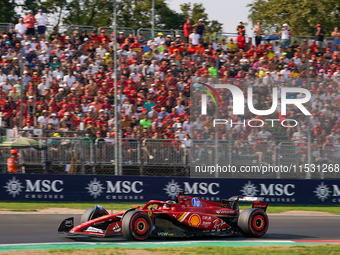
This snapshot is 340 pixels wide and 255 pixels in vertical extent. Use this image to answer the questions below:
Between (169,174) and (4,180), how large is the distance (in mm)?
4412

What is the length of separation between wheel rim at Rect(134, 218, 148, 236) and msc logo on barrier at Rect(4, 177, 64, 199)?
643 cm

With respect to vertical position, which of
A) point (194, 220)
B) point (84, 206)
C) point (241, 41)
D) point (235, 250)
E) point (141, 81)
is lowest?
point (84, 206)

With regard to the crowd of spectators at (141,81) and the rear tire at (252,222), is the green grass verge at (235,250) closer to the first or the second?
the rear tire at (252,222)

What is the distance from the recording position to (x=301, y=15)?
33.6 metres

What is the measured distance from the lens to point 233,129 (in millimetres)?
16438

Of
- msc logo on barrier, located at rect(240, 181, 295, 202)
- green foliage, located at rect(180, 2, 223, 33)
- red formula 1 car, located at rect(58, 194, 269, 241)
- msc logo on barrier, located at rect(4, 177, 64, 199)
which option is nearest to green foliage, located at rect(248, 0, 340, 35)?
green foliage, located at rect(180, 2, 223, 33)

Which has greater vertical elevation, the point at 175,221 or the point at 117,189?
the point at 175,221

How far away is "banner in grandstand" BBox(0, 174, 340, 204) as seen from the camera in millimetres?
15523

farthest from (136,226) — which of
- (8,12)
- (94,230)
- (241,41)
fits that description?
(8,12)

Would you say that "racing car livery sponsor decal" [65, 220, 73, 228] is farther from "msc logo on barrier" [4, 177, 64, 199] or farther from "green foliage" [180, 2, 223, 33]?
"green foliage" [180, 2, 223, 33]

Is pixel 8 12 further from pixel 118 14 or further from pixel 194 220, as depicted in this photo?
pixel 194 220

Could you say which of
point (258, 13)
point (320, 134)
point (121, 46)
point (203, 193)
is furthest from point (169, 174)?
point (258, 13)

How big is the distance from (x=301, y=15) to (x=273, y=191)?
19.3 m

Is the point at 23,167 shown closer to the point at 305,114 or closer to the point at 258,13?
the point at 305,114
